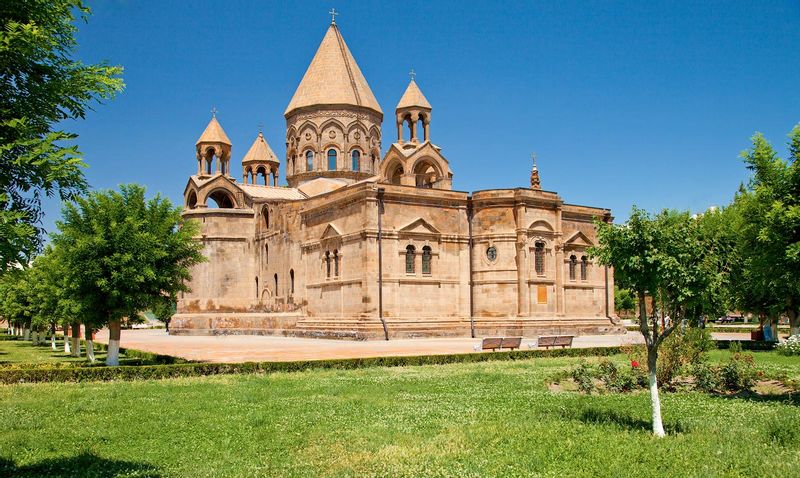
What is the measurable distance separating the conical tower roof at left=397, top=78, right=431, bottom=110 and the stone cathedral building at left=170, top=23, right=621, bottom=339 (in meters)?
0.07

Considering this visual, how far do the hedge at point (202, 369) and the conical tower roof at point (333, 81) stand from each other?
29.7 meters

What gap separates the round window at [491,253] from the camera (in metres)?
38.1

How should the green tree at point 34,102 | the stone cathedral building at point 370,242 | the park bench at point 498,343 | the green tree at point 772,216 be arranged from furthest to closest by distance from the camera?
the stone cathedral building at point 370,242 < the park bench at point 498,343 < the green tree at point 772,216 < the green tree at point 34,102

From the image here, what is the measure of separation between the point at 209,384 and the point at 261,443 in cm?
715

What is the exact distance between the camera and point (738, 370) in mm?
15969

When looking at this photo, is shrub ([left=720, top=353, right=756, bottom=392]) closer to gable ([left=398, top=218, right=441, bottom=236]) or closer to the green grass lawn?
the green grass lawn

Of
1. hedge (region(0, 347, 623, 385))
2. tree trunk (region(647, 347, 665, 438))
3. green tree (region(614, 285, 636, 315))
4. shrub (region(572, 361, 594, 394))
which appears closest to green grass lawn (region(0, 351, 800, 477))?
tree trunk (region(647, 347, 665, 438))

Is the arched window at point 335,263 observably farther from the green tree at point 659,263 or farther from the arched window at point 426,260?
the green tree at point 659,263

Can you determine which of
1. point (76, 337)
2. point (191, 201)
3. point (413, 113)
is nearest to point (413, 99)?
point (413, 113)

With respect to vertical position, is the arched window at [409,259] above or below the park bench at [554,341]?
above

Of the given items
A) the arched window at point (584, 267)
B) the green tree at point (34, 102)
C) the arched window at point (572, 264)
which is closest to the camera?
the green tree at point (34, 102)

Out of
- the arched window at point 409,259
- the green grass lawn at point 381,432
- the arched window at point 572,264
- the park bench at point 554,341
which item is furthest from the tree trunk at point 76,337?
the arched window at point 572,264

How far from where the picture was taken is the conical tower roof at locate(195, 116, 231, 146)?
50.1 meters

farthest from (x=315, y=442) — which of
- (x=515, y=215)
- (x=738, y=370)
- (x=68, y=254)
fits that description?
(x=515, y=215)
